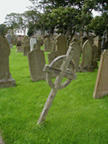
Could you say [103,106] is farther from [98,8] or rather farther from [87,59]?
[98,8]

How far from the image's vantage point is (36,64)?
19.9ft

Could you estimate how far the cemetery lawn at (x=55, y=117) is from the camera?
279cm

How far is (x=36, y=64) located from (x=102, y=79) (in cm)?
282

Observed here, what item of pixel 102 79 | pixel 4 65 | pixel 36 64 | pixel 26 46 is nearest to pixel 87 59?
pixel 36 64

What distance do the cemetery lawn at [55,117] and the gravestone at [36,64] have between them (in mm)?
963

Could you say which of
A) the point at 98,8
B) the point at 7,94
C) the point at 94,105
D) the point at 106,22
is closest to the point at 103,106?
the point at 94,105

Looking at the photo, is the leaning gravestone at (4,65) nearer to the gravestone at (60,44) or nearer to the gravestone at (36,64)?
the gravestone at (36,64)

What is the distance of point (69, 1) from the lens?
73.0ft

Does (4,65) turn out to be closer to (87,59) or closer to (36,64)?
(36,64)

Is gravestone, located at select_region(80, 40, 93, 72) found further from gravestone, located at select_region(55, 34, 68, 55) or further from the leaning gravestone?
the leaning gravestone

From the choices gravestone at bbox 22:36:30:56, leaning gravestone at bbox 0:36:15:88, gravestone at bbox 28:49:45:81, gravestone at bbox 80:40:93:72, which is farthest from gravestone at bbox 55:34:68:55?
leaning gravestone at bbox 0:36:15:88

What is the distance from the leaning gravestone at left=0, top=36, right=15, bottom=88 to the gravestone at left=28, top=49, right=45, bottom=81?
96cm

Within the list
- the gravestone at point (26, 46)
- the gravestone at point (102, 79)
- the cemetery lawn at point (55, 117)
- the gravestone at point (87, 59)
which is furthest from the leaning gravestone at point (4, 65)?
the gravestone at point (26, 46)

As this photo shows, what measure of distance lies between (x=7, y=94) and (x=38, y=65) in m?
1.96
